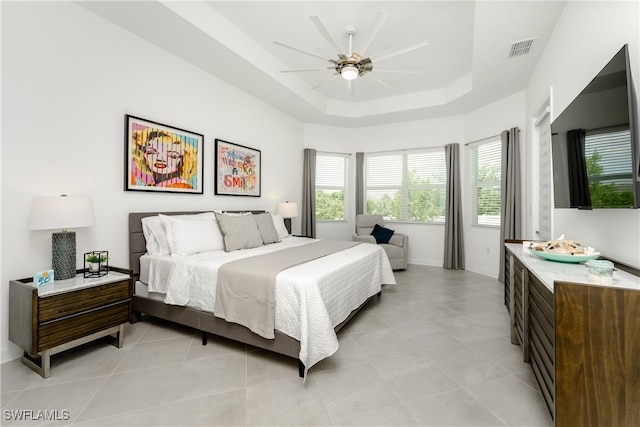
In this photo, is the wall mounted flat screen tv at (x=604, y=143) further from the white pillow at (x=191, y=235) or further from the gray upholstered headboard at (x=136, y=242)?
the gray upholstered headboard at (x=136, y=242)

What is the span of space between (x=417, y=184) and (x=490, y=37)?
123 inches

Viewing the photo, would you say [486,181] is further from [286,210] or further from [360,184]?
[286,210]

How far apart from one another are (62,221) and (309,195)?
12.9ft

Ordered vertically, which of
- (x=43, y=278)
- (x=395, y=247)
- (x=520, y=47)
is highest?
(x=520, y=47)

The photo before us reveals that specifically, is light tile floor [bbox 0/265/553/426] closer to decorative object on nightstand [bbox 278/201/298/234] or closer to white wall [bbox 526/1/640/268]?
white wall [bbox 526/1/640/268]

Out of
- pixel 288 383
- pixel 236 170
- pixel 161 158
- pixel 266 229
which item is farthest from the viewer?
pixel 236 170

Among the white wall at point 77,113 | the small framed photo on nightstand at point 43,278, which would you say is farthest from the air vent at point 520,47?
the small framed photo on nightstand at point 43,278

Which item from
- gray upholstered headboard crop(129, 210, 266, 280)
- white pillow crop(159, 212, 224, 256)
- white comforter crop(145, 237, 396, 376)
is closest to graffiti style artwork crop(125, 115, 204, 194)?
gray upholstered headboard crop(129, 210, 266, 280)

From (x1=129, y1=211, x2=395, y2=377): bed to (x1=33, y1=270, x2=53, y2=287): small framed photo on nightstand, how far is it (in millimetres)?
709

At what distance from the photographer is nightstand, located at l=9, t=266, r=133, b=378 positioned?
1833mm

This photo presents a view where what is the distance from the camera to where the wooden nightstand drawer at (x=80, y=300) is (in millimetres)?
1862

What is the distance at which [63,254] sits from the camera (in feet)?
7.09

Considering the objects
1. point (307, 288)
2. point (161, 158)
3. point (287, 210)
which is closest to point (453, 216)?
point (287, 210)

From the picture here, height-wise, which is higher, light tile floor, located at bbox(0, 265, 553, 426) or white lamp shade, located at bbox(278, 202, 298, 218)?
white lamp shade, located at bbox(278, 202, 298, 218)
